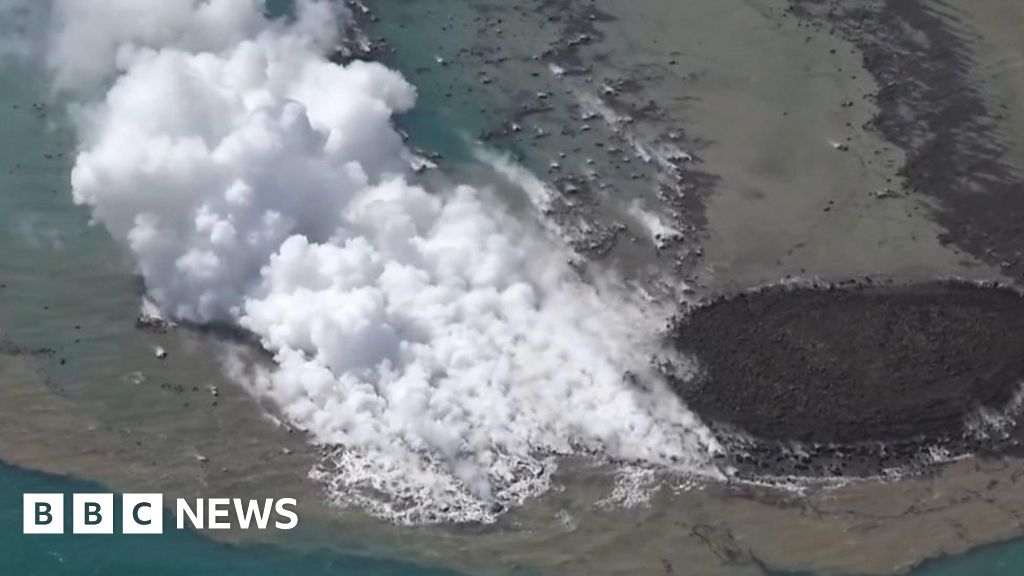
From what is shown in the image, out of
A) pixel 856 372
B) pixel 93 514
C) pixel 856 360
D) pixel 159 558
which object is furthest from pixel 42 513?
pixel 856 360

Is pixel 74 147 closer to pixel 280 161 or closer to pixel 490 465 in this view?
pixel 280 161

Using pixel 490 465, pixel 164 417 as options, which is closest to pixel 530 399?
pixel 490 465

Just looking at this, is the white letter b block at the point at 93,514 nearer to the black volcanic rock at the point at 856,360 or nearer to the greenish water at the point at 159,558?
the greenish water at the point at 159,558

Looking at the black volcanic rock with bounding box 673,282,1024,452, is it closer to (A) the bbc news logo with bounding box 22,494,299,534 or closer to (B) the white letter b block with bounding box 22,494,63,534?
(A) the bbc news logo with bounding box 22,494,299,534

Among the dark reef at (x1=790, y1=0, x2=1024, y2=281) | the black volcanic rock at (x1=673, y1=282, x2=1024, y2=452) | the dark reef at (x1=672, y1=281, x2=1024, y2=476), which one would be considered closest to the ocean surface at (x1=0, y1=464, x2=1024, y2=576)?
the dark reef at (x1=672, y1=281, x2=1024, y2=476)

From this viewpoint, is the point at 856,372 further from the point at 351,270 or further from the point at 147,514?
the point at 147,514

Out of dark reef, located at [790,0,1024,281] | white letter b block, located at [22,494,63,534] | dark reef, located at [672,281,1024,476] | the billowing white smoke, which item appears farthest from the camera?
dark reef, located at [790,0,1024,281]
